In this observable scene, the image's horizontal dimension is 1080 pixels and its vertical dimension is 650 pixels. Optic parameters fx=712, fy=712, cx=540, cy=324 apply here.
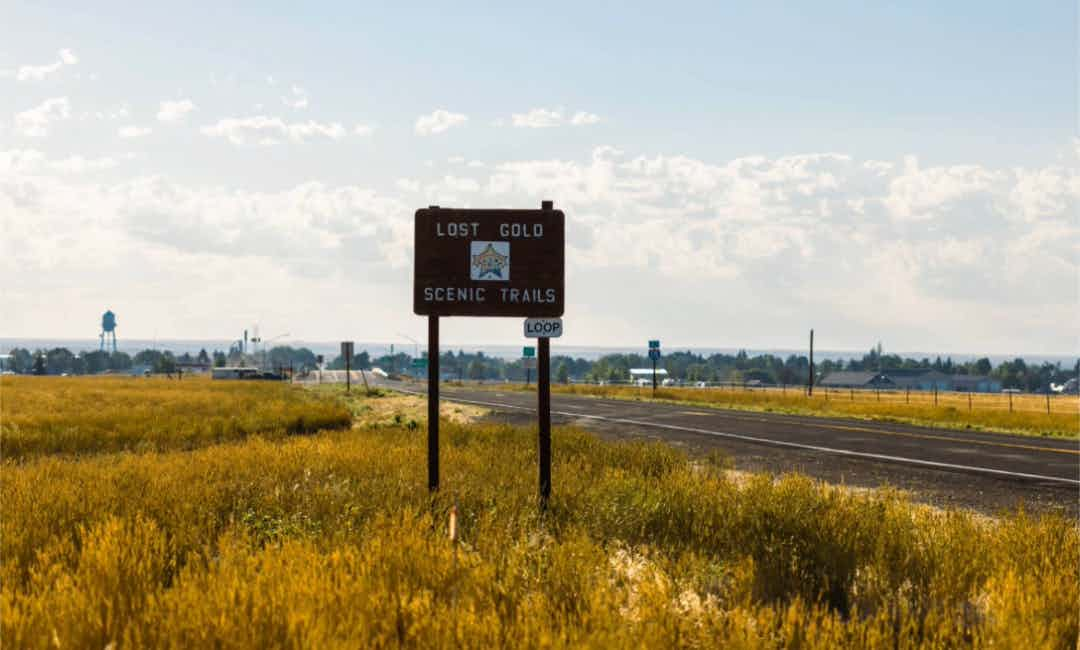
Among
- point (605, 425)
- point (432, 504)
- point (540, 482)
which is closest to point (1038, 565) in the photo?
point (540, 482)

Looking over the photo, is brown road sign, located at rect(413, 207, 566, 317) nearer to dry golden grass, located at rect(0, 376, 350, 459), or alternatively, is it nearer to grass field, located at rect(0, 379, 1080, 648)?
grass field, located at rect(0, 379, 1080, 648)

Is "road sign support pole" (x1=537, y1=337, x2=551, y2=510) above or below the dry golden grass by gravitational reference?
above

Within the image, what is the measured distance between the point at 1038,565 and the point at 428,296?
6.95 metres

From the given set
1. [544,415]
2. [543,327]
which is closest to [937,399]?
[544,415]

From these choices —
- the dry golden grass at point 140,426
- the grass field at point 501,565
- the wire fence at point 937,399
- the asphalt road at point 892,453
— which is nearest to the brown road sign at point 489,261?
the grass field at point 501,565

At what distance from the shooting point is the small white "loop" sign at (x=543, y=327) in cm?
902

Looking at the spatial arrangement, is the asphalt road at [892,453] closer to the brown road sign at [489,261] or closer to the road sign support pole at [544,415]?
the road sign support pole at [544,415]

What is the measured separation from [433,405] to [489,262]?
204 centimetres

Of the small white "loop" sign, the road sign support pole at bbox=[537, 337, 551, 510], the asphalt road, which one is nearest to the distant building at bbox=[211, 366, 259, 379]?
the asphalt road

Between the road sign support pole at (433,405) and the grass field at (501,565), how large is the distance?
11.6 inches

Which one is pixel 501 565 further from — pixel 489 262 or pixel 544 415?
pixel 489 262

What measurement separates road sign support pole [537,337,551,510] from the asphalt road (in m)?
6.23

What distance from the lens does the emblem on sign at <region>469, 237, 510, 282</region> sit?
913cm

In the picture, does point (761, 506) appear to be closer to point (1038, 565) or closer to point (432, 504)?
point (1038, 565)
